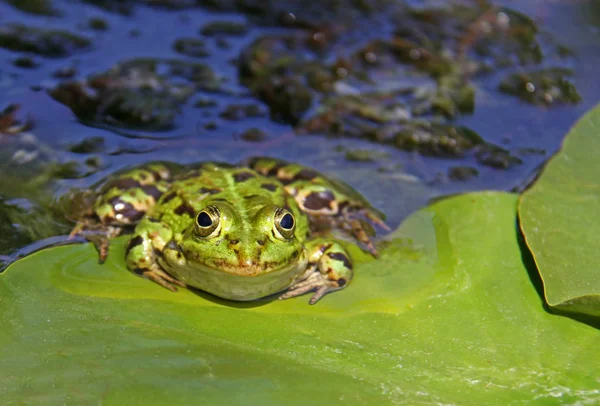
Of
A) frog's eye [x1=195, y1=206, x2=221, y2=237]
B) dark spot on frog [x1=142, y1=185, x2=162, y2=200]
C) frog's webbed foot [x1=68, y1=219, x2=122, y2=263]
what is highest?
frog's eye [x1=195, y1=206, x2=221, y2=237]

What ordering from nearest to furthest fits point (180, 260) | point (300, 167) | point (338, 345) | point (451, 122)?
1. point (338, 345)
2. point (180, 260)
3. point (300, 167)
4. point (451, 122)

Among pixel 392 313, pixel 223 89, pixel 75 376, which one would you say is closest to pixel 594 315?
pixel 392 313

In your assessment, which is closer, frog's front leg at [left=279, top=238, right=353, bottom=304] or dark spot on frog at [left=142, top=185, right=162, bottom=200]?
frog's front leg at [left=279, top=238, right=353, bottom=304]

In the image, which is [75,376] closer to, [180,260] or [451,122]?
[180,260]

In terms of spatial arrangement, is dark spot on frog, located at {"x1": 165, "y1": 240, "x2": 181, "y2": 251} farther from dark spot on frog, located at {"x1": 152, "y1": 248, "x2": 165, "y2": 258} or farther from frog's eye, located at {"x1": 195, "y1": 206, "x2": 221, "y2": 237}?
frog's eye, located at {"x1": 195, "y1": 206, "x2": 221, "y2": 237}

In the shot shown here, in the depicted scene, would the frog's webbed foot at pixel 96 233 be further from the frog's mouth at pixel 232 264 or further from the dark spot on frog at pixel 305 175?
the dark spot on frog at pixel 305 175

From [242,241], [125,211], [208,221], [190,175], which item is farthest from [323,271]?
[125,211]

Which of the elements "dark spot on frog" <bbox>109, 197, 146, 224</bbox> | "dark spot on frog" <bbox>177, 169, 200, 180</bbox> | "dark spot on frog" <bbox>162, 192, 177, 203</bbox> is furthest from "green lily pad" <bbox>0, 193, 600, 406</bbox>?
"dark spot on frog" <bbox>177, 169, 200, 180</bbox>
